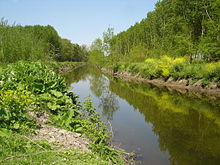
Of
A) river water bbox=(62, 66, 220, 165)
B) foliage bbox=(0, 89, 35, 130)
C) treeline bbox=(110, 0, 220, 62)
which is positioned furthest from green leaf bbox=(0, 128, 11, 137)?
treeline bbox=(110, 0, 220, 62)

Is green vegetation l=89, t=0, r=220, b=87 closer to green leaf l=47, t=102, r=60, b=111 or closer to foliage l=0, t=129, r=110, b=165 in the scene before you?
green leaf l=47, t=102, r=60, b=111

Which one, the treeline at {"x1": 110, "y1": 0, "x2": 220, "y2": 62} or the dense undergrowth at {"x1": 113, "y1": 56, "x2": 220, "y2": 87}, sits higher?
the treeline at {"x1": 110, "y1": 0, "x2": 220, "y2": 62}

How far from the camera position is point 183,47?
23391mm

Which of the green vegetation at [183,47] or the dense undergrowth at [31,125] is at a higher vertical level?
the green vegetation at [183,47]

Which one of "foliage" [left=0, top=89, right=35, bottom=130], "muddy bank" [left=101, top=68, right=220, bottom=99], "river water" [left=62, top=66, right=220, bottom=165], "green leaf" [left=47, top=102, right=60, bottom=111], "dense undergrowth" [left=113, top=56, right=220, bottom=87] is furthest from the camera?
"dense undergrowth" [left=113, top=56, right=220, bottom=87]

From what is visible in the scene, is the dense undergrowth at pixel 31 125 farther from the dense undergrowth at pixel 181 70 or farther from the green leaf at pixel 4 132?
the dense undergrowth at pixel 181 70

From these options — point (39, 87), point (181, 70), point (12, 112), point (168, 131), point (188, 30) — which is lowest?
point (168, 131)

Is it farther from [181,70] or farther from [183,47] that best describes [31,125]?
[183,47]

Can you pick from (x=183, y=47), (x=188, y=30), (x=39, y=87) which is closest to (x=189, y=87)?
(x=183, y=47)

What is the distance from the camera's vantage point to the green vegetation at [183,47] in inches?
718

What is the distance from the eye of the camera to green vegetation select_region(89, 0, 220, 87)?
18234mm

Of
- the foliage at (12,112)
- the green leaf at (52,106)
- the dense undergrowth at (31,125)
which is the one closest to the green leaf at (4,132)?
the dense undergrowth at (31,125)

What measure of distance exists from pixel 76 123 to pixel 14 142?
2748 millimetres

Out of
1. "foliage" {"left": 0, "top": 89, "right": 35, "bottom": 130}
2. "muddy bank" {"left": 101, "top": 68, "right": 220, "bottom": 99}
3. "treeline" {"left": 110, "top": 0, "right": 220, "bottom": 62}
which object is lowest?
"muddy bank" {"left": 101, "top": 68, "right": 220, "bottom": 99}
